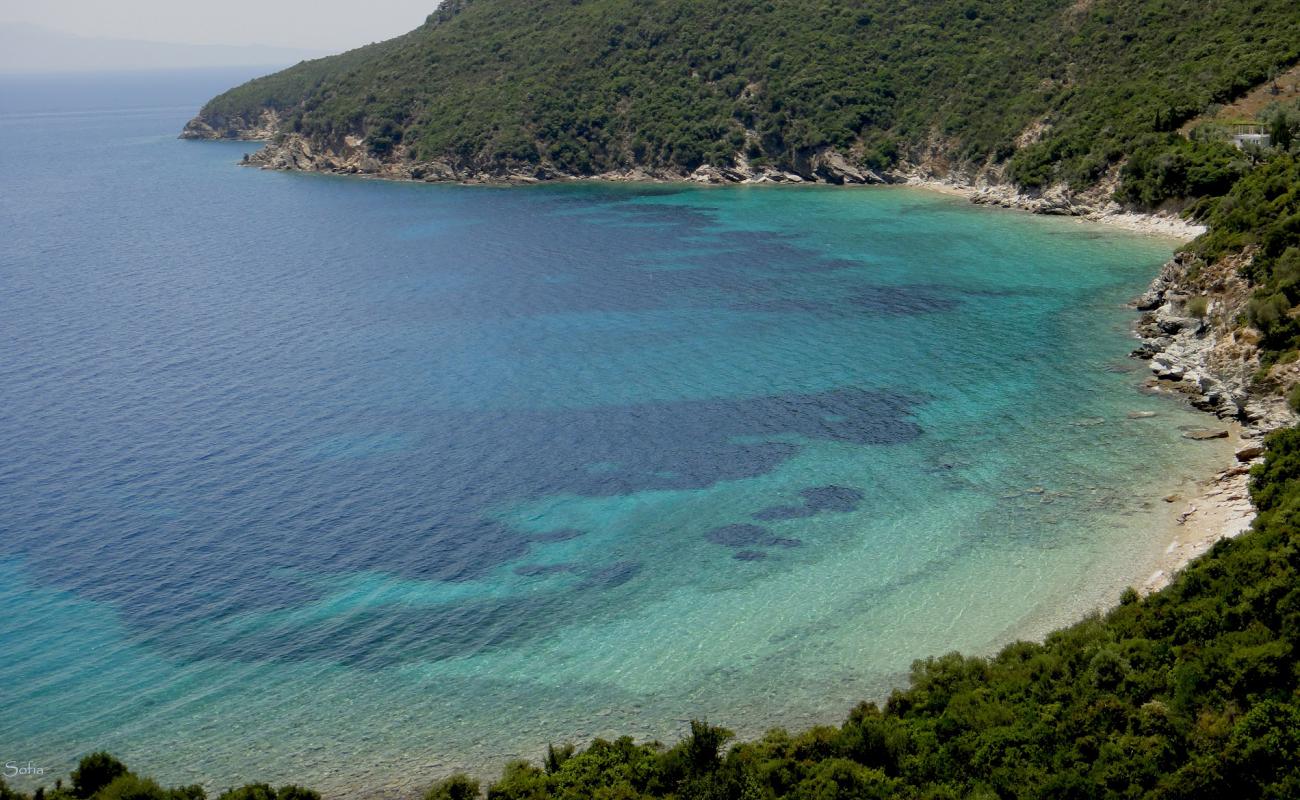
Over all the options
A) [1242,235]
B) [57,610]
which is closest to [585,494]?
[57,610]

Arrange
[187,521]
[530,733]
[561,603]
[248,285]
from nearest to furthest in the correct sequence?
1. [530,733]
2. [561,603]
3. [187,521]
4. [248,285]

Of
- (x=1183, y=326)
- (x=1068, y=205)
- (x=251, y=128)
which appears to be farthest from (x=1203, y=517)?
(x=251, y=128)

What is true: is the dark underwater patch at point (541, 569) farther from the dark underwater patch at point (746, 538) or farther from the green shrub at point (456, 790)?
the green shrub at point (456, 790)

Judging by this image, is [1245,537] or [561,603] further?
[561,603]

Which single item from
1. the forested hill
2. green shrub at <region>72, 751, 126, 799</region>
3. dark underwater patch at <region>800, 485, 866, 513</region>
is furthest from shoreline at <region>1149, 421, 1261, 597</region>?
the forested hill

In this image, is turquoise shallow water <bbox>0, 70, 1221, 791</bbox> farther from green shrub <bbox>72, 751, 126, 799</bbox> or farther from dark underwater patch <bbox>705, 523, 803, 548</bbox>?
green shrub <bbox>72, 751, 126, 799</bbox>

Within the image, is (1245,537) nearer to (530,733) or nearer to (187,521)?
(530,733)

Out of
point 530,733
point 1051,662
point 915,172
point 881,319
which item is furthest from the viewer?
point 915,172

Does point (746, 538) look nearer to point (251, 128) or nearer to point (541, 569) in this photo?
point (541, 569)

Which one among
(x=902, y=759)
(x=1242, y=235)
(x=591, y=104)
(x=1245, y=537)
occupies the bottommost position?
(x=902, y=759)
